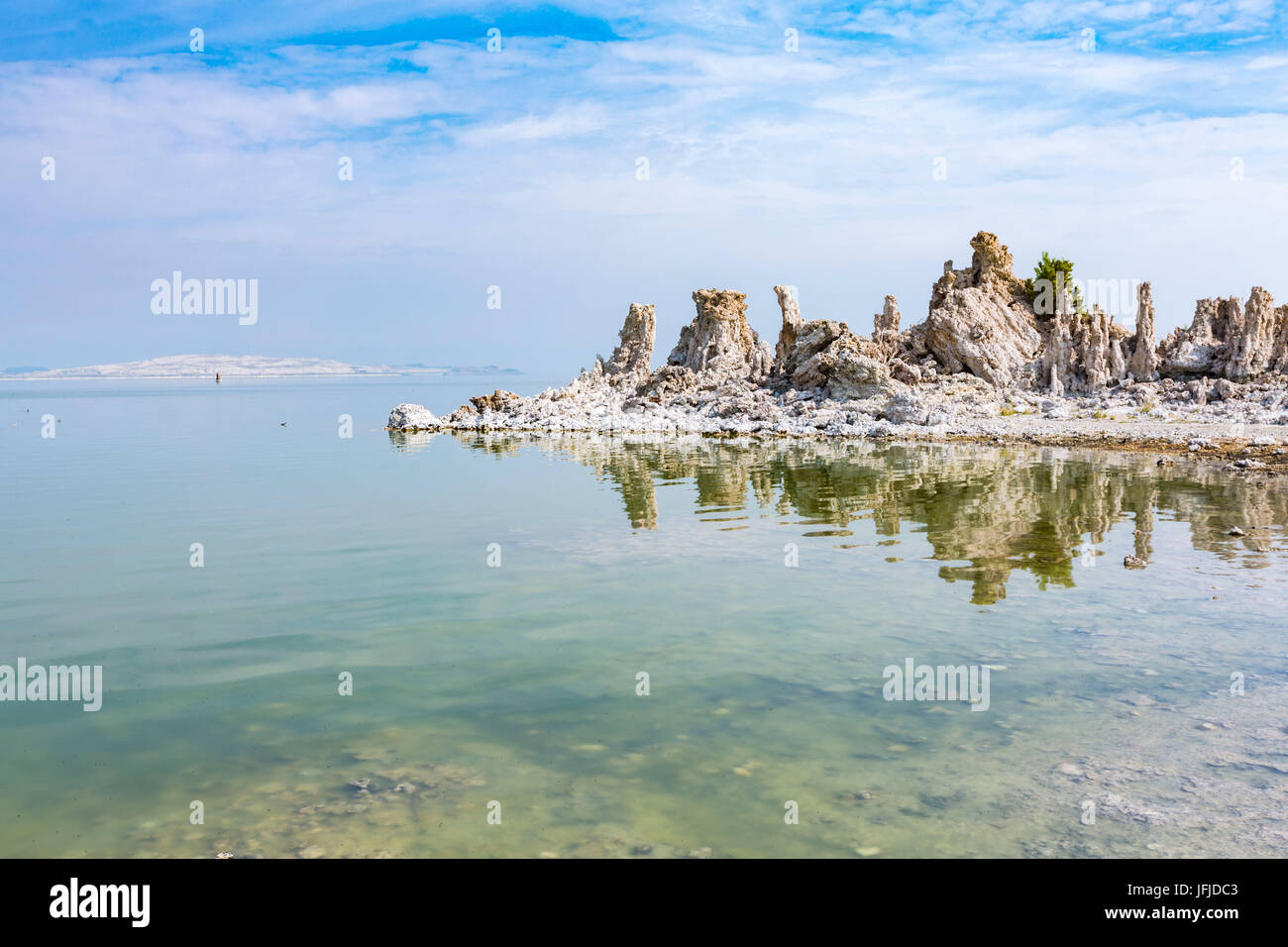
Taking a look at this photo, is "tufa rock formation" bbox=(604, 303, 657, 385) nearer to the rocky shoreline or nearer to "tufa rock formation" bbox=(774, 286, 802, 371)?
the rocky shoreline

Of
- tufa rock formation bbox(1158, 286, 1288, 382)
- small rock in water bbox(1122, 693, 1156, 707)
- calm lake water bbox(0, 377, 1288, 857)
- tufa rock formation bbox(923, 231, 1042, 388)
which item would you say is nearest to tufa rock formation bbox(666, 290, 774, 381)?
tufa rock formation bbox(923, 231, 1042, 388)

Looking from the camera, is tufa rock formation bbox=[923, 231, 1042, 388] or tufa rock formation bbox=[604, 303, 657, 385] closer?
tufa rock formation bbox=[923, 231, 1042, 388]

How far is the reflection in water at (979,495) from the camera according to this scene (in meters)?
17.3

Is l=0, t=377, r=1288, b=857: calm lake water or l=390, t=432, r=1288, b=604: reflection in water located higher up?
l=390, t=432, r=1288, b=604: reflection in water

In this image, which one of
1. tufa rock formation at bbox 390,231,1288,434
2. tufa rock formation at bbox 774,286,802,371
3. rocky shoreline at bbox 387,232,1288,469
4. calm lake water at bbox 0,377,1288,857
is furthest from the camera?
tufa rock formation at bbox 774,286,802,371

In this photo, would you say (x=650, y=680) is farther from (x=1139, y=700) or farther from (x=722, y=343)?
(x=722, y=343)

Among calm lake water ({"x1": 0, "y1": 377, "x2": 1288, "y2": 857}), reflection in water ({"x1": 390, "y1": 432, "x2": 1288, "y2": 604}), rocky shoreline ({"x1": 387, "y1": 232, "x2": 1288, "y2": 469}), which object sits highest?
rocky shoreline ({"x1": 387, "y1": 232, "x2": 1288, "y2": 469})

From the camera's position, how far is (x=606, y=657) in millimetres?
11133

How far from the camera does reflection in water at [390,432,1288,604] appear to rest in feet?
56.8

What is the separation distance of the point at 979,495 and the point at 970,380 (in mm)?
28870

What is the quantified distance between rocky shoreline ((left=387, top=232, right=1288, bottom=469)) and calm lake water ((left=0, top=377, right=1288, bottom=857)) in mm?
20193

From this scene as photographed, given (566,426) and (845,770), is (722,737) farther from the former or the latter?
(566,426)
